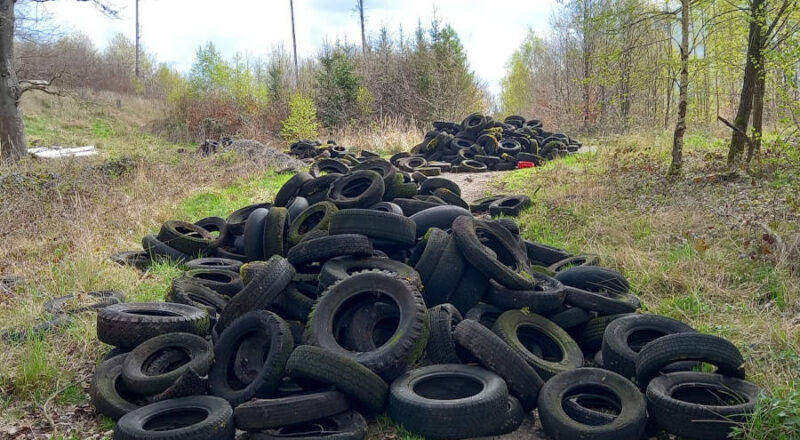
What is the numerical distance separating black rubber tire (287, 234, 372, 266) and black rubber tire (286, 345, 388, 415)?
1704 millimetres

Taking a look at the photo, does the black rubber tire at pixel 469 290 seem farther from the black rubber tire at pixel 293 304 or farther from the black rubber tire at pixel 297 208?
the black rubber tire at pixel 297 208

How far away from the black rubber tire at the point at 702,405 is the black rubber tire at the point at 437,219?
3.40 m

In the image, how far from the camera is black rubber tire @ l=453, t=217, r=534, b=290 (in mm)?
5336

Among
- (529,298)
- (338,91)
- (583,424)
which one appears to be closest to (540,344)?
(529,298)

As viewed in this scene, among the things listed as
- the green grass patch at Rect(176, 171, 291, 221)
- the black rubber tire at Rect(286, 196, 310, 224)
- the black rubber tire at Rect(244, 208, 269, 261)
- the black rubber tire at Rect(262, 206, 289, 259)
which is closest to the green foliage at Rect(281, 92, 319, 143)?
the green grass patch at Rect(176, 171, 291, 221)

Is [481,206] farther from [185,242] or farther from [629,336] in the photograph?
[629,336]

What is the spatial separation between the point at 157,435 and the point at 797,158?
24.5 feet

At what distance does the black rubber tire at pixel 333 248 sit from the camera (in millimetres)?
5605

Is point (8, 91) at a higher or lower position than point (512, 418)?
higher

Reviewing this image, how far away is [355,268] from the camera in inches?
227

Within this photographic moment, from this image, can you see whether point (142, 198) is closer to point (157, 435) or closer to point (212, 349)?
point (212, 349)

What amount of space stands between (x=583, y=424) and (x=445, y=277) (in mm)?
2078

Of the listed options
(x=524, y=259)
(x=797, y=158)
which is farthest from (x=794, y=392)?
(x=797, y=158)

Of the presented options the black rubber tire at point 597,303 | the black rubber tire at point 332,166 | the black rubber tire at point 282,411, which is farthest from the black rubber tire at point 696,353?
the black rubber tire at point 332,166
